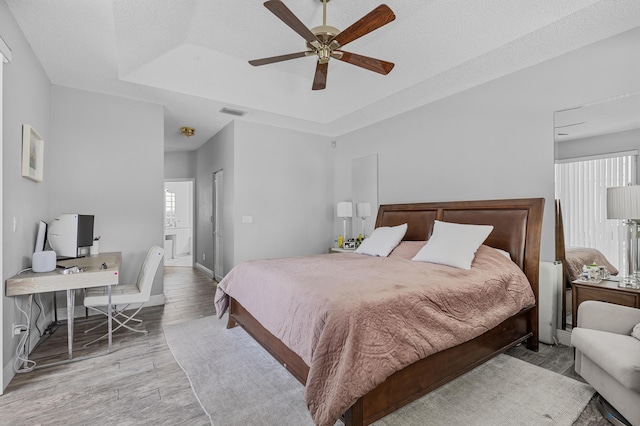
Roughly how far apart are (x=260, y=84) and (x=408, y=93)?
1.99 meters

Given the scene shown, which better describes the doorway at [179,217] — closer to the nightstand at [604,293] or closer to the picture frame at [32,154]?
the picture frame at [32,154]

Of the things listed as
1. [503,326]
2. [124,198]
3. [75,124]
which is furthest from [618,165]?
[75,124]

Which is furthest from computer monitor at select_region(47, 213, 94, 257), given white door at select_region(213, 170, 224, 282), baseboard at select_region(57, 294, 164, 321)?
white door at select_region(213, 170, 224, 282)

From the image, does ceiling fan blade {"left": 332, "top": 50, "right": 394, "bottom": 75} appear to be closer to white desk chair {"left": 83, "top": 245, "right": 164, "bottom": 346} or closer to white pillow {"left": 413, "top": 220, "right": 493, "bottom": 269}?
white pillow {"left": 413, "top": 220, "right": 493, "bottom": 269}

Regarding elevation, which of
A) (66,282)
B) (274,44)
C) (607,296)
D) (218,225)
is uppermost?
(274,44)

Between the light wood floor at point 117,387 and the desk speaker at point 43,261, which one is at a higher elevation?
the desk speaker at point 43,261

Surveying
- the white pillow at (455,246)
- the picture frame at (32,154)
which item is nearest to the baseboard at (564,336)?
the white pillow at (455,246)

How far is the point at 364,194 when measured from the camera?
17.2ft

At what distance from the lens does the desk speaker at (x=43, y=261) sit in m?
2.57

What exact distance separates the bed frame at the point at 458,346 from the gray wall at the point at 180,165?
16.8ft

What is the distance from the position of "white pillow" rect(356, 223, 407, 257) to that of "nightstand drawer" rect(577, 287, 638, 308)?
1.73 m

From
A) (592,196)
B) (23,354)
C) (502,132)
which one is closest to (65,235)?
(23,354)

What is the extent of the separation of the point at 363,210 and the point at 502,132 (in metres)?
2.24

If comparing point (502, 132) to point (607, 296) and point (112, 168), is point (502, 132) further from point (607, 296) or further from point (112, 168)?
point (112, 168)
